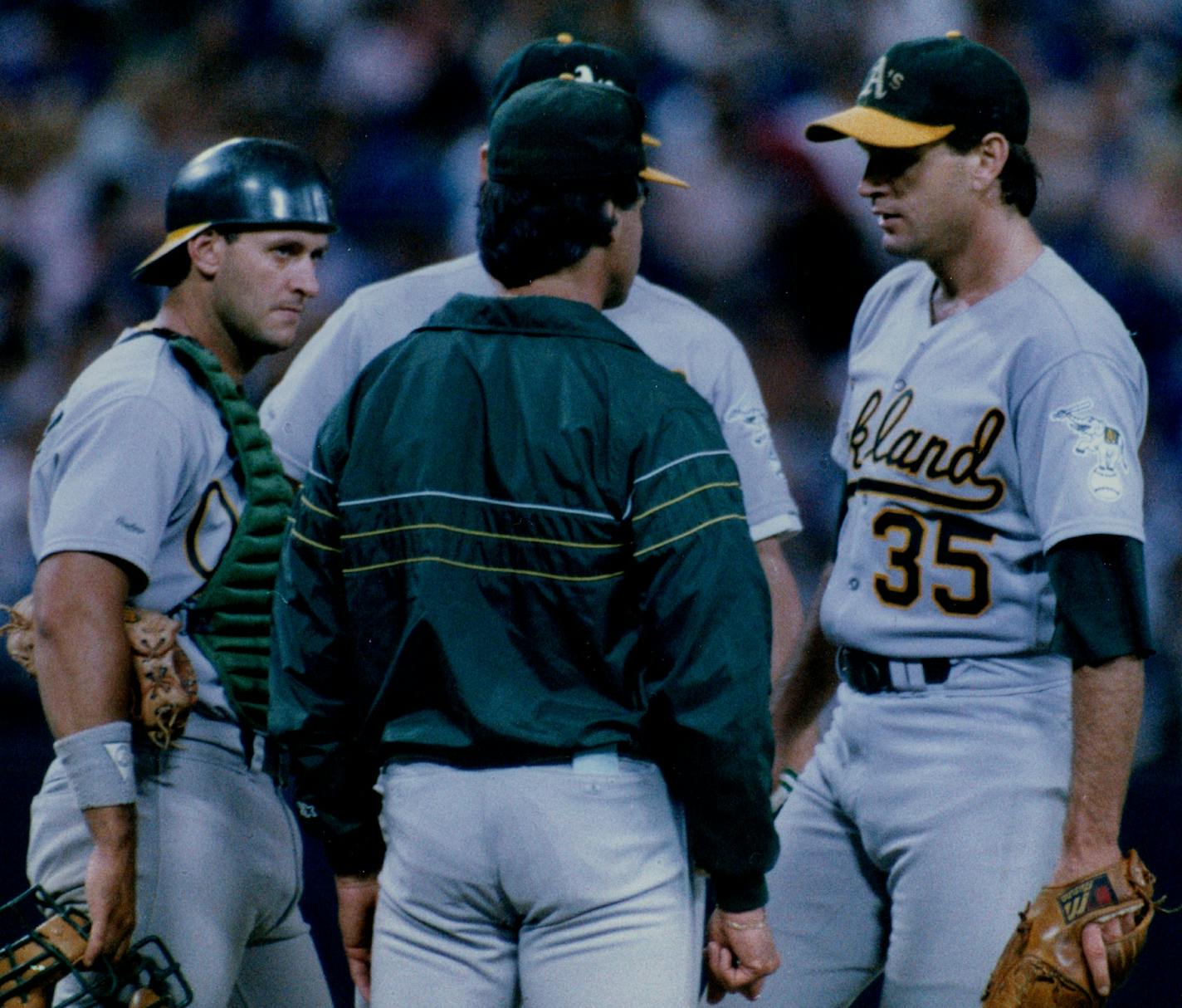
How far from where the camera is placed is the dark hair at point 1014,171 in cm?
263

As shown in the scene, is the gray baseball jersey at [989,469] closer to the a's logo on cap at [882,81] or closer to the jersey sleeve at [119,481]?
the a's logo on cap at [882,81]

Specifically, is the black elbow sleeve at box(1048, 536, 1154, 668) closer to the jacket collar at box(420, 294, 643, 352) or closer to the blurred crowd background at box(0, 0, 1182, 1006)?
the jacket collar at box(420, 294, 643, 352)

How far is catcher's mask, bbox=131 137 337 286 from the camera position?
2.76 metres

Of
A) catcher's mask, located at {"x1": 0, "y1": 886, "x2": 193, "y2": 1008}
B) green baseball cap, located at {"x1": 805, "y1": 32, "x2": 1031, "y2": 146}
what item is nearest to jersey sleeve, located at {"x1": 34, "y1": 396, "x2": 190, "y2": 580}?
catcher's mask, located at {"x1": 0, "y1": 886, "x2": 193, "y2": 1008}

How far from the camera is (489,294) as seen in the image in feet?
10.8

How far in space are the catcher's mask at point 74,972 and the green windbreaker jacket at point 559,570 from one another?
0.60 meters

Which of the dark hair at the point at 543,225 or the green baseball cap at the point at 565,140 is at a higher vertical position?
the green baseball cap at the point at 565,140

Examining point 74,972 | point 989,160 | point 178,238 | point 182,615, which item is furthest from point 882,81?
point 74,972

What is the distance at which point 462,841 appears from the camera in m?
1.96

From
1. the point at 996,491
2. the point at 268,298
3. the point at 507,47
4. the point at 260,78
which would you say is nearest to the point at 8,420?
the point at 260,78

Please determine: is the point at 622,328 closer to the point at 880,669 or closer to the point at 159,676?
the point at 880,669

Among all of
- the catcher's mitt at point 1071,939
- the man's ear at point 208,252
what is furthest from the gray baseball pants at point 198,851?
the catcher's mitt at point 1071,939

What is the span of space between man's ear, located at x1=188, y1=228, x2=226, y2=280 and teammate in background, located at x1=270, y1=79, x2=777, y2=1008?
2.59ft

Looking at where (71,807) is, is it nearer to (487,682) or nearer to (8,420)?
(487,682)
